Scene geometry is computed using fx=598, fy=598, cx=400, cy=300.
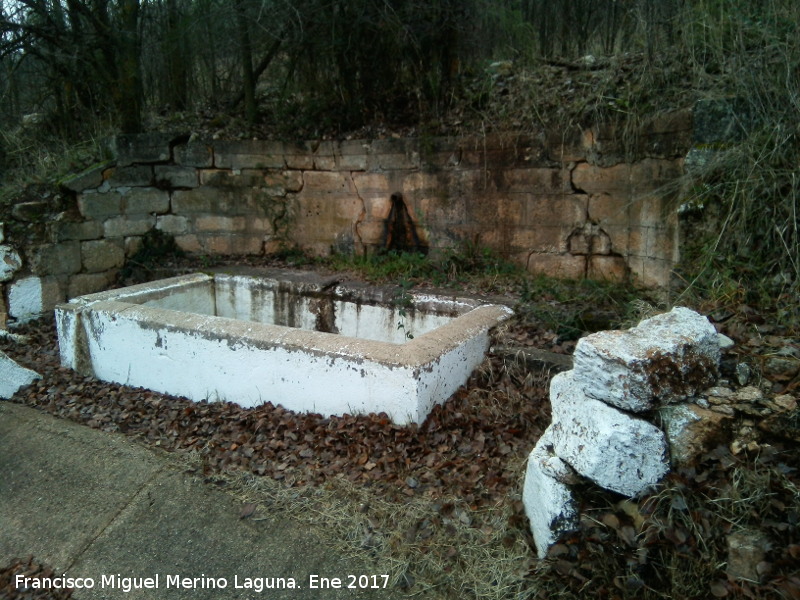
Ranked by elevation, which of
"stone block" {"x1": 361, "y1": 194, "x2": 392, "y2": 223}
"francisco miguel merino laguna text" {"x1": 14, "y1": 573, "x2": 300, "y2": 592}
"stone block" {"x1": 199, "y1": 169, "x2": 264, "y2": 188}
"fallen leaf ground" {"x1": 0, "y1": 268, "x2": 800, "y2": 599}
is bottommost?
"francisco miguel merino laguna text" {"x1": 14, "y1": 573, "x2": 300, "y2": 592}

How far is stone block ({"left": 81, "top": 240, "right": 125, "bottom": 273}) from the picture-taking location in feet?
21.0

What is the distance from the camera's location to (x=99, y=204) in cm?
641

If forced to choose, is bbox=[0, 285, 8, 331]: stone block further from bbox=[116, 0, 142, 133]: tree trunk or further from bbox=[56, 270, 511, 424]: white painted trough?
bbox=[116, 0, 142, 133]: tree trunk

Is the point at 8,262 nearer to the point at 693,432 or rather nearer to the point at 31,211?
the point at 31,211

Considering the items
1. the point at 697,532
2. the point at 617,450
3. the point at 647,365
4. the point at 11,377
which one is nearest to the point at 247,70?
the point at 11,377

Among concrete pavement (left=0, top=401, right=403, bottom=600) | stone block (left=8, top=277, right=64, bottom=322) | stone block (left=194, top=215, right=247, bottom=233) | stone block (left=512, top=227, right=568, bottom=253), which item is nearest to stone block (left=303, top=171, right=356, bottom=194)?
stone block (left=194, top=215, right=247, bottom=233)

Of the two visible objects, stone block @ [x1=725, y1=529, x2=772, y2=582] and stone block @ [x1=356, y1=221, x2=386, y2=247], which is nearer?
stone block @ [x1=725, y1=529, x2=772, y2=582]

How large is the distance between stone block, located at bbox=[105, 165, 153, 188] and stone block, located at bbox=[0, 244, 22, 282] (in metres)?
1.18

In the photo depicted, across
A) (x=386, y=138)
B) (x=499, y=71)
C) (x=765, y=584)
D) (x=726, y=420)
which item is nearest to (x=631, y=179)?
(x=499, y=71)

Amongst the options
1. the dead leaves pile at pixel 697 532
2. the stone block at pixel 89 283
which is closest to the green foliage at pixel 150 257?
the stone block at pixel 89 283

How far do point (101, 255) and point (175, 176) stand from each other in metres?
1.18

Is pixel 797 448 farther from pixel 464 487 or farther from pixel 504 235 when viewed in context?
pixel 504 235

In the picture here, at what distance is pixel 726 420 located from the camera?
2.24 m

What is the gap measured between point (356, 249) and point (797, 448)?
4830 millimetres
